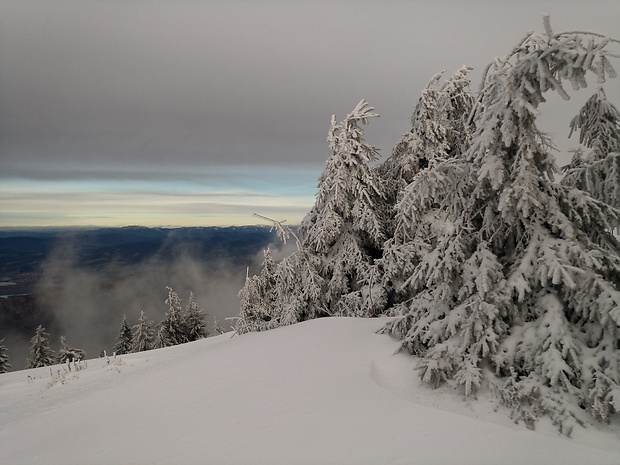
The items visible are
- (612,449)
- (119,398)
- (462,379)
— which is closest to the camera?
(612,449)

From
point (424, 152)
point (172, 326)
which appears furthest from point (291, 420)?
point (172, 326)

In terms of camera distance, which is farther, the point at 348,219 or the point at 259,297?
the point at 259,297

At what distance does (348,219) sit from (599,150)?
9.15 m

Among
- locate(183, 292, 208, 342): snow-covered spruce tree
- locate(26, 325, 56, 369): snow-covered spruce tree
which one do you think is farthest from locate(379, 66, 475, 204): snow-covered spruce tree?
locate(26, 325, 56, 369): snow-covered spruce tree

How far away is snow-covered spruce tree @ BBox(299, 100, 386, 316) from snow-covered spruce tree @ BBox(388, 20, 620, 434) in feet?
22.4

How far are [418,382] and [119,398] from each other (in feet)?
18.8

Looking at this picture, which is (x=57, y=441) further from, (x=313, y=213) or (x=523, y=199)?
(x=313, y=213)

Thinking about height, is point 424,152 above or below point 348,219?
above

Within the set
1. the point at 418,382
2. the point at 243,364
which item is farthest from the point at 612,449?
the point at 243,364

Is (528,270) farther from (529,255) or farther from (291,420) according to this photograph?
(291,420)

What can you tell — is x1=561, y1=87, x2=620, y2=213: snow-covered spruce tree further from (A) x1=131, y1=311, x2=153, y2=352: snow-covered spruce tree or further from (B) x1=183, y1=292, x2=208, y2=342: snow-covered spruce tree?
(A) x1=131, y1=311, x2=153, y2=352: snow-covered spruce tree

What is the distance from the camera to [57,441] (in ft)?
17.4

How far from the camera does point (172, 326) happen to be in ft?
108

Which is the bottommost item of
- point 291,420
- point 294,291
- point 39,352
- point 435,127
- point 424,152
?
point 39,352
